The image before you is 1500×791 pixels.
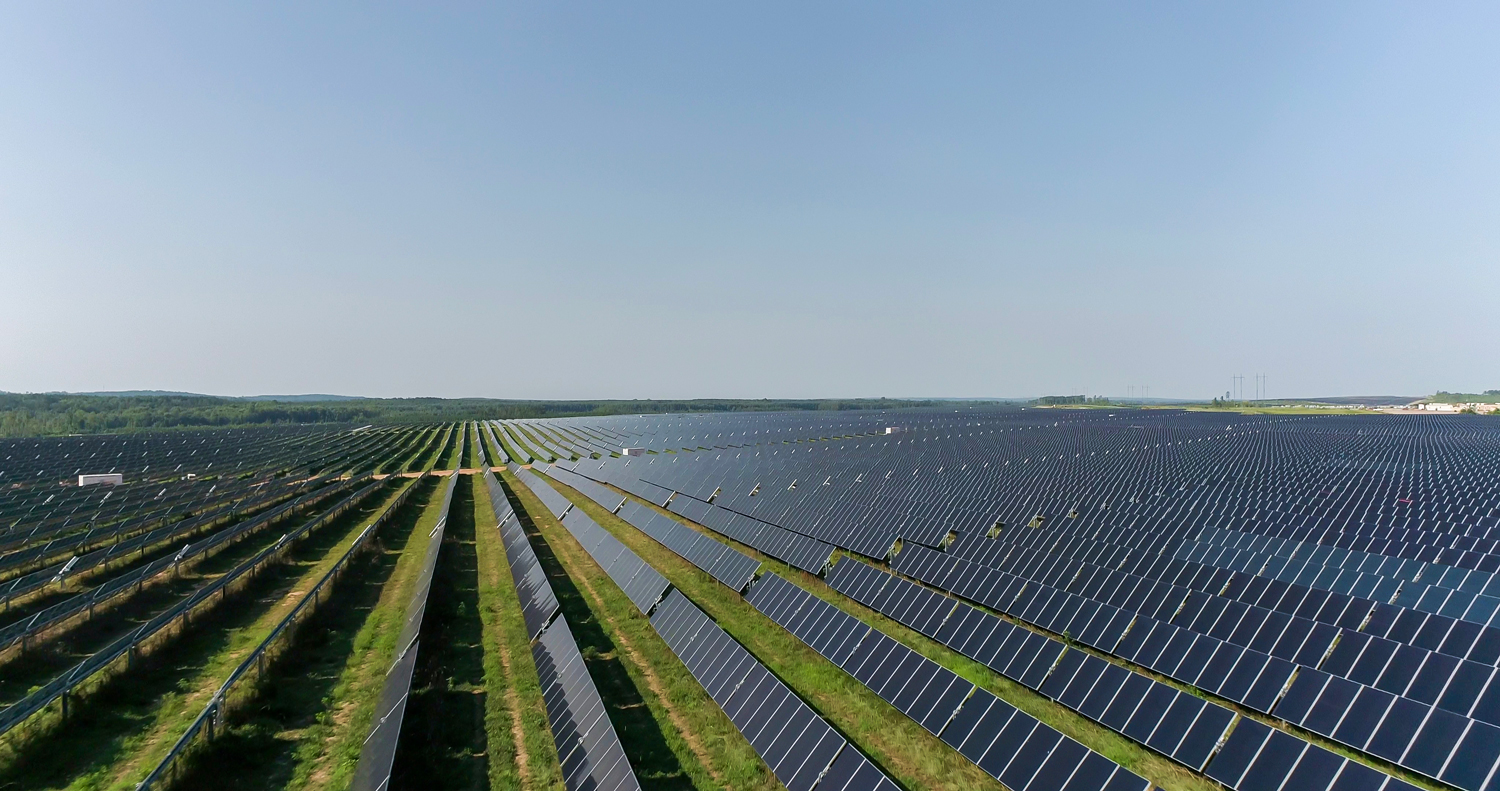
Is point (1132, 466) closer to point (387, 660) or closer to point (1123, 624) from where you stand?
point (1123, 624)

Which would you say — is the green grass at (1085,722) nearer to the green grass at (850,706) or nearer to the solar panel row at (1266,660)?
the solar panel row at (1266,660)

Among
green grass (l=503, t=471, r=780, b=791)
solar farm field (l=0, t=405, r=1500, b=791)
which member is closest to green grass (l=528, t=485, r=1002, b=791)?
solar farm field (l=0, t=405, r=1500, b=791)

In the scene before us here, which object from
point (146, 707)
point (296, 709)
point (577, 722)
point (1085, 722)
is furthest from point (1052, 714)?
point (146, 707)

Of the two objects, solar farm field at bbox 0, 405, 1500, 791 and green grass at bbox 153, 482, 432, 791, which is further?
green grass at bbox 153, 482, 432, 791

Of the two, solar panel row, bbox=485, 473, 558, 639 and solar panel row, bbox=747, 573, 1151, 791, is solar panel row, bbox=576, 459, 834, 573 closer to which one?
solar panel row, bbox=747, 573, 1151, 791

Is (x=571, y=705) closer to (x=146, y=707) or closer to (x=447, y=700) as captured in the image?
(x=447, y=700)

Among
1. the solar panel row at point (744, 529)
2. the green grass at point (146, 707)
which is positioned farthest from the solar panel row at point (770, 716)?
the green grass at point (146, 707)
